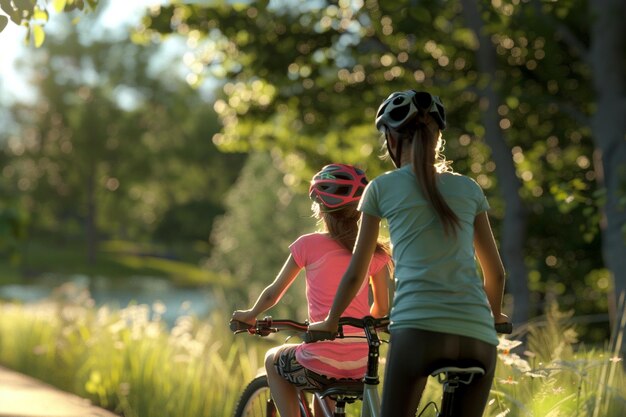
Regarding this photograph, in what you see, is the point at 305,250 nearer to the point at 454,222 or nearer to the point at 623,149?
the point at 454,222

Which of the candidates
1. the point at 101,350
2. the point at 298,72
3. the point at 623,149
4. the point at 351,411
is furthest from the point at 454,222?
the point at 298,72

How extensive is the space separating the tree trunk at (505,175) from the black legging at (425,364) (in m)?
10.3

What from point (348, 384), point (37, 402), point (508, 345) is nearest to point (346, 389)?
point (348, 384)

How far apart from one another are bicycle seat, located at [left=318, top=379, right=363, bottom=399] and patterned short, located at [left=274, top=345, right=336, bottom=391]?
0.04 meters

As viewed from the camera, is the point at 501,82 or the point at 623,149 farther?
the point at 501,82

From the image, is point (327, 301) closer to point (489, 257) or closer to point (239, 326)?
point (239, 326)

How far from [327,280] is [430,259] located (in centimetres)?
99

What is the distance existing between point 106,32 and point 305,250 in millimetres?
68056

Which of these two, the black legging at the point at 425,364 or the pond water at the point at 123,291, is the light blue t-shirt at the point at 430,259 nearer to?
the black legging at the point at 425,364

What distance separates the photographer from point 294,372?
175 inches

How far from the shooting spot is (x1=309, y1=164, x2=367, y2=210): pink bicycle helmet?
4.25 metres

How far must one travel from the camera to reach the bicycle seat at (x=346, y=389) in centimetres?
430

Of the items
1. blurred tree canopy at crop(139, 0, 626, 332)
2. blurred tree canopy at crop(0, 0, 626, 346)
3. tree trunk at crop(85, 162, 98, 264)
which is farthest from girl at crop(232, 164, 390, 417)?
tree trunk at crop(85, 162, 98, 264)

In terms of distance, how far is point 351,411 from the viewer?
6.73 meters
